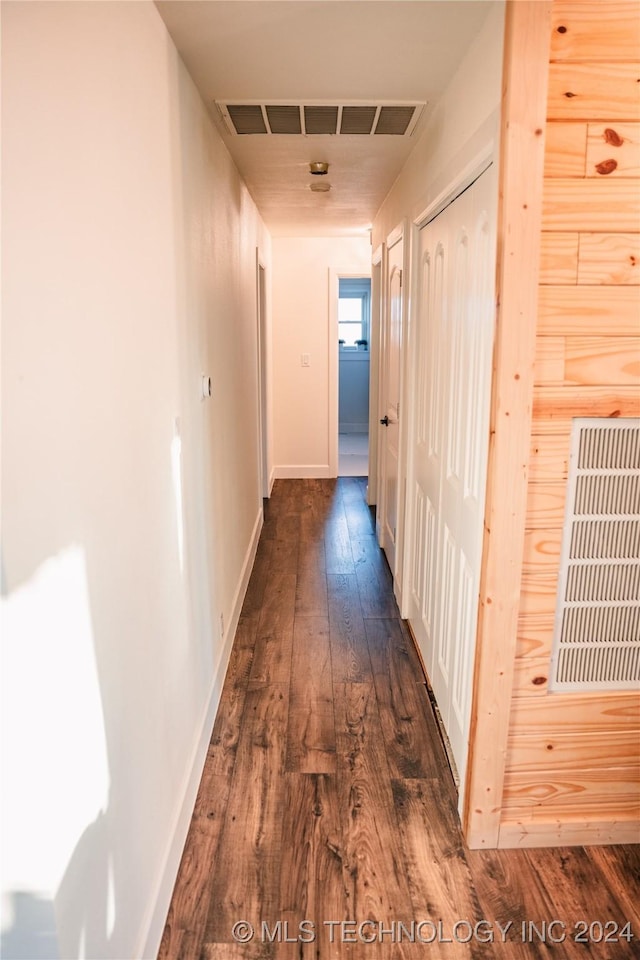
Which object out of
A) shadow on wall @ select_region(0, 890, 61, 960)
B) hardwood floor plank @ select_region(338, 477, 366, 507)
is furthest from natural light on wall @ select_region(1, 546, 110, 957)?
hardwood floor plank @ select_region(338, 477, 366, 507)

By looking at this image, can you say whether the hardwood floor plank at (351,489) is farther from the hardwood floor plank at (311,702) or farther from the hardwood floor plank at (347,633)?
the hardwood floor plank at (311,702)

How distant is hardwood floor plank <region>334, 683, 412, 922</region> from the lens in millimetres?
1772

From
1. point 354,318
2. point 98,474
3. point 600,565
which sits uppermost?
point 354,318

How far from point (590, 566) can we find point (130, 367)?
132 centimetres

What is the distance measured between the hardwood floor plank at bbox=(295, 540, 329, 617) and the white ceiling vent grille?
1747 millimetres

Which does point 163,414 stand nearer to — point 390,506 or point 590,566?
point 590,566

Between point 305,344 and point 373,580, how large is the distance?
2.91 m

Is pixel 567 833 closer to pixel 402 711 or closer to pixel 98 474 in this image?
pixel 402 711

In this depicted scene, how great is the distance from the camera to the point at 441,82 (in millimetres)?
2186

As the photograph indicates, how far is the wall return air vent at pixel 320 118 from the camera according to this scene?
7.86 ft

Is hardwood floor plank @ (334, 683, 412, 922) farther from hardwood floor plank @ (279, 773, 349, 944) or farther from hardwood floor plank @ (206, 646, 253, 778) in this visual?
hardwood floor plank @ (206, 646, 253, 778)

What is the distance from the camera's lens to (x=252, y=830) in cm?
200

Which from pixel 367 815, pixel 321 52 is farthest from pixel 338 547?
pixel 321 52

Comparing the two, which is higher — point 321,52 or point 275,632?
point 321,52
